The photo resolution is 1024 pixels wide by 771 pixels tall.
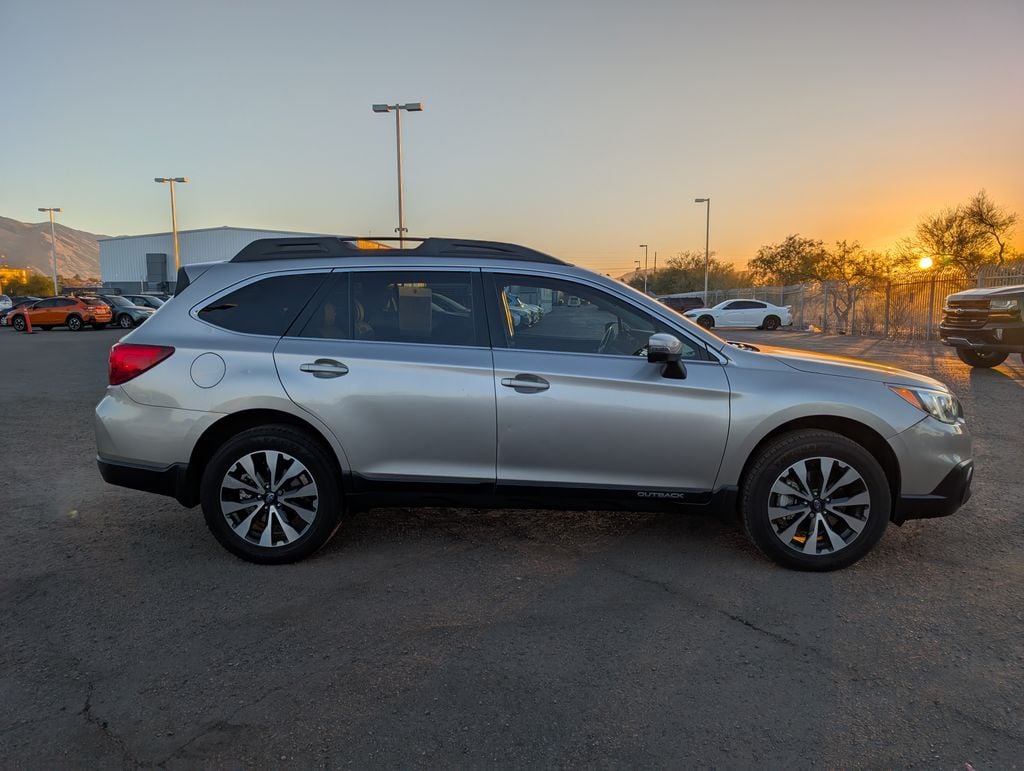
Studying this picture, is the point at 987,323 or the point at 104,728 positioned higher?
the point at 987,323

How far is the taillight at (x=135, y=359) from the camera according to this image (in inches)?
154

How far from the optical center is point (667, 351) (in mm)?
3631

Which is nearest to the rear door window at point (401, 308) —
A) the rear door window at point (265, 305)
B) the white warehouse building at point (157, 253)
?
the rear door window at point (265, 305)

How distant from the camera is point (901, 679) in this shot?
279 centimetres

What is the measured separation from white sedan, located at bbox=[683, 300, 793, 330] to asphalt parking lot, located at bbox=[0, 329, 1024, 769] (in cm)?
2761

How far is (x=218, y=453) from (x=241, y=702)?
5.20 feet

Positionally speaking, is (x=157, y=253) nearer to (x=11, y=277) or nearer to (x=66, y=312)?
(x=11, y=277)

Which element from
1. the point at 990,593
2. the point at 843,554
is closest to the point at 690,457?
the point at 843,554

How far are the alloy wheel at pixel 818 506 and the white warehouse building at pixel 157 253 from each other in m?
75.9

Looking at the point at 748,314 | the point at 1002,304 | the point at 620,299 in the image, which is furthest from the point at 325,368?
the point at 748,314

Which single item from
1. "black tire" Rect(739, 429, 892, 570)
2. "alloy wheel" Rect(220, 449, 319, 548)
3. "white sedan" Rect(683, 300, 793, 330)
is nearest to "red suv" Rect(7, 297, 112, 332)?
"white sedan" Rect(683, 300, 793, 330)

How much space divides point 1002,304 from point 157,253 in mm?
83223

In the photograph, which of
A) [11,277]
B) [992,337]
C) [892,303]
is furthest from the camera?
[11,277]

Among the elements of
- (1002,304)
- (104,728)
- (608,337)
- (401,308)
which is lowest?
(104,728)
